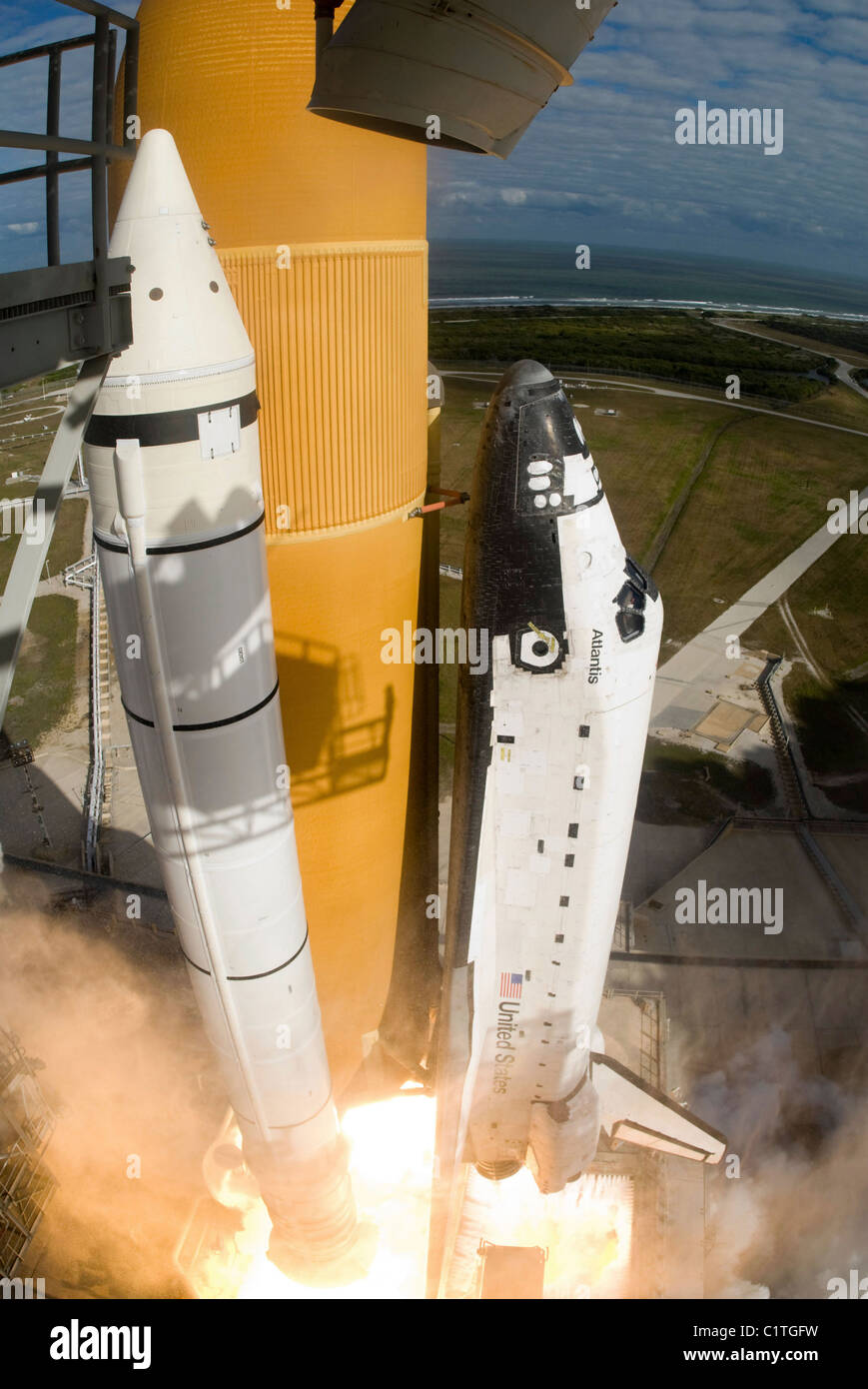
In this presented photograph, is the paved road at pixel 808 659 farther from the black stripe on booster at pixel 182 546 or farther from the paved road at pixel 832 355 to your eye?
the paved road at pixel 832 355

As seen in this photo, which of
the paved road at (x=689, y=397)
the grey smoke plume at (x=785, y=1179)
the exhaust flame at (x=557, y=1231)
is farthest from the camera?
the paved road at (x=689, y=397)

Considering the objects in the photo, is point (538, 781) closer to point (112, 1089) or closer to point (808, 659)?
point (112, 1089)

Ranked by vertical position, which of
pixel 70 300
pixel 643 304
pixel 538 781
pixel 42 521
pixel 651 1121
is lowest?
pixel 651 1121

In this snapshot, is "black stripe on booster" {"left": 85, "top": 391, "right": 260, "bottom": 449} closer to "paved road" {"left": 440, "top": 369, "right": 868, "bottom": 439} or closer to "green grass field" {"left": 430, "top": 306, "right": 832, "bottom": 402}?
"paved road" {"left": 440, "top": 369, "right": 868, "bottom": 439}

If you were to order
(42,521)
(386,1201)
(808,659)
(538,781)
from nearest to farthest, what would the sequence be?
(42,521) < (538,781) < (386,1201) < (808,659)

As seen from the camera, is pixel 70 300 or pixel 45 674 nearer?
pixel 70 300

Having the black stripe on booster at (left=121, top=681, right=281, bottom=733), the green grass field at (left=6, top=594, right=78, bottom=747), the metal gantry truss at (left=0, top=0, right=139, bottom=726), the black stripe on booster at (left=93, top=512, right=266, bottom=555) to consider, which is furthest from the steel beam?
the green grass field at (left=6, top=594, right=78, bottom=747)

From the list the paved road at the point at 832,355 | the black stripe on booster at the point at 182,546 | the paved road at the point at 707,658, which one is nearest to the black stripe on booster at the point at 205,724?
the black stripe on booster at the point at 182,546

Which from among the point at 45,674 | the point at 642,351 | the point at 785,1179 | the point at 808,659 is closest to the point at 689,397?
the point at 642,351
